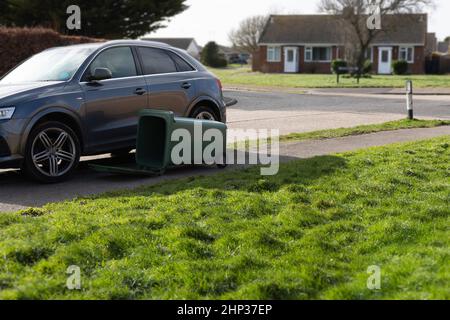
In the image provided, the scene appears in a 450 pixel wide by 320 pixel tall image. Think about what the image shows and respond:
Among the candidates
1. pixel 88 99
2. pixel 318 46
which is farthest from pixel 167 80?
pixel 318 46

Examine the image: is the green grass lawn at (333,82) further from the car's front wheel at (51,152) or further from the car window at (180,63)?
the car's front wheel at (51,152)

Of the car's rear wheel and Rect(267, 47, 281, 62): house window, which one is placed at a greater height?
Rect(267, 47, 281, 62): house window

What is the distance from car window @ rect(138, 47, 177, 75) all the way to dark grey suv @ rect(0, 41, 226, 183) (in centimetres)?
2

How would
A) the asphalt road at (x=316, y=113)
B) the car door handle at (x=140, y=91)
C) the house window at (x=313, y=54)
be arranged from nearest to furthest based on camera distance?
the car door handle at (x=140, y=91), the asphalt road at (x=316, y=113), the house window at (x=313, y=54)

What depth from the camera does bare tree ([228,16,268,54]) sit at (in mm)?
95812

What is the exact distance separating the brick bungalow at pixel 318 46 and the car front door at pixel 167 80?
5762 centimetres

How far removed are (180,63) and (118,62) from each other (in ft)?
3.88

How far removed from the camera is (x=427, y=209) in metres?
6.30

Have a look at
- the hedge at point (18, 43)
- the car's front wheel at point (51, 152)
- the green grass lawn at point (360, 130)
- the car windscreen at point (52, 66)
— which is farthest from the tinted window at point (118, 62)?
the hedge at point (18, 43)

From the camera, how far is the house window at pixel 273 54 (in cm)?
7062

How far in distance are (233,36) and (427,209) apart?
9330 cm

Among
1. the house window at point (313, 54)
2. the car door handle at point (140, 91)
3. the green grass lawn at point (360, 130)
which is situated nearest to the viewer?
the car door handle at point (140, 91)

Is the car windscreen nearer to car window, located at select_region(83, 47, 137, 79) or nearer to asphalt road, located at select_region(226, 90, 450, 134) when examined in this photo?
car window, located at select_region(83, 47, 137, 79)

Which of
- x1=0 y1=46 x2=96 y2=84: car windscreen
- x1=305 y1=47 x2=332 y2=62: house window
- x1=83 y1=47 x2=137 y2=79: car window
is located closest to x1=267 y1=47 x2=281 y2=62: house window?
x1=305 y1=47 x2=332 y2=62: house window
